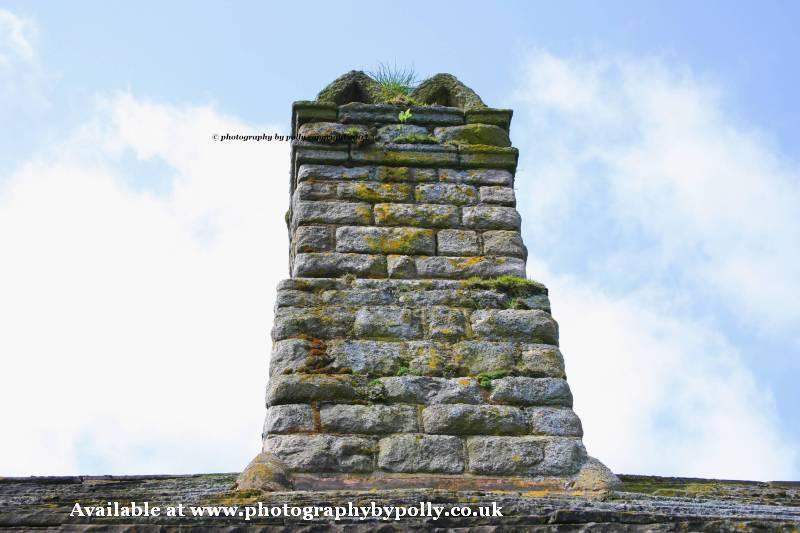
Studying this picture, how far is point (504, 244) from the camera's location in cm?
499

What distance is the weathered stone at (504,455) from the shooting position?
3.97 m

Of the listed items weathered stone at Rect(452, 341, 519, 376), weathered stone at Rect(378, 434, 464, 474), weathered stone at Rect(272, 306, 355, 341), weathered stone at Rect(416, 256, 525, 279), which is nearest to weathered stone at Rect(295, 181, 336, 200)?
weathered stone at Rect(416, 256, 525, 279)

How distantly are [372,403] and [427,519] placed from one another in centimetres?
144

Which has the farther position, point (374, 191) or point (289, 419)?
point (374, 191)

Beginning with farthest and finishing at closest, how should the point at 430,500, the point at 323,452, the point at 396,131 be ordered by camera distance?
the point at 396,131
the point at 323,452
the point at 430,500

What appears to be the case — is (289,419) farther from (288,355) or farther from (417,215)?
(417,215)

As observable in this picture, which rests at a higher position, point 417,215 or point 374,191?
point 374,191

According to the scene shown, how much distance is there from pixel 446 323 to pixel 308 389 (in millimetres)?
784

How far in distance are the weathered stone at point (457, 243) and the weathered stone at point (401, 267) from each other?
20cm

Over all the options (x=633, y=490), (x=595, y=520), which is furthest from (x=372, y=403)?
(x=595, y=520)

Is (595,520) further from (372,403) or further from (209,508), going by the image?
(372,403)

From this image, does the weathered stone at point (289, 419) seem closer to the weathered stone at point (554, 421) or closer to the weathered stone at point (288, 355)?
the weathered stone at point (288, 355)

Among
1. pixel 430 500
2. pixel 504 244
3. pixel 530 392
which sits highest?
pixel 504 244

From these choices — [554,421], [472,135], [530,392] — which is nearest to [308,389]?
[530,392]
